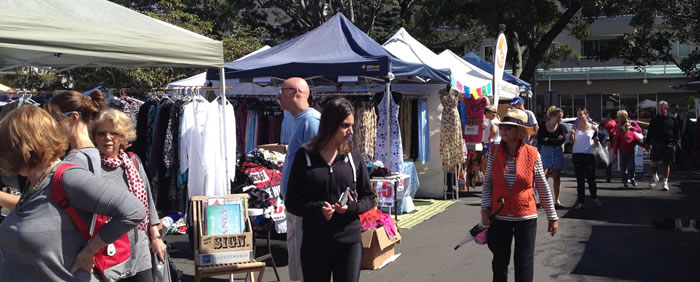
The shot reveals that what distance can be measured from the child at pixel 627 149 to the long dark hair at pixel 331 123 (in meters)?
12.1

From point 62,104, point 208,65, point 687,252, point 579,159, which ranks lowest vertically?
point 687,252

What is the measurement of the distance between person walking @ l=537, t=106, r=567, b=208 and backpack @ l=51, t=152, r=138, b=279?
340 inches

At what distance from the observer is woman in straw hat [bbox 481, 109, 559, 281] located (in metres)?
5.11

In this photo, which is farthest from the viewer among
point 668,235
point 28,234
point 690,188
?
point 690,188

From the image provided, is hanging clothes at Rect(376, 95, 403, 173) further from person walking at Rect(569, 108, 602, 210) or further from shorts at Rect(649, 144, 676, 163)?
shorts at Rect(649, 144, 676, 163)

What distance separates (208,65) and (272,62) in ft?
12.2

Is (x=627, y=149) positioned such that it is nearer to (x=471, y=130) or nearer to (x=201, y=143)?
(x=471, y=130)

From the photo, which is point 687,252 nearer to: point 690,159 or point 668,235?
point 668,235

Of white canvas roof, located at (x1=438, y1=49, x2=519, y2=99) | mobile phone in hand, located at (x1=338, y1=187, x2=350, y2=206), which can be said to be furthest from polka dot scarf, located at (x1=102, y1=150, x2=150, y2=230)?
white canvas roof, located at (x1=438, y1=49, x2=519, y2=99)

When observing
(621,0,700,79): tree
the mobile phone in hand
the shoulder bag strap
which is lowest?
the mobile phone in hand

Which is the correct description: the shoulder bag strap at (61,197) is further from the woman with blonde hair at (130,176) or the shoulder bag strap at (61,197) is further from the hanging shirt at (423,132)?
the hanging shirt at (423,132)

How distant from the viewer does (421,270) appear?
7.28m

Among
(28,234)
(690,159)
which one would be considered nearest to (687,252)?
(28,234)

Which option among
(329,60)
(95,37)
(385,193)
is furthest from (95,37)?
(385,193)
